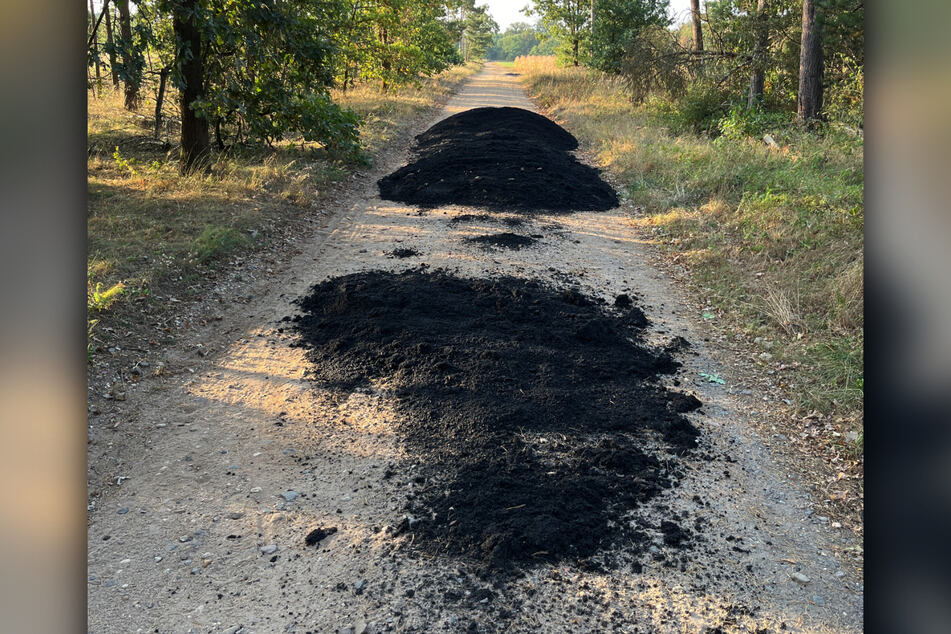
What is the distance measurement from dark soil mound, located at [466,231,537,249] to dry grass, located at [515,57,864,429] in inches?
67.1

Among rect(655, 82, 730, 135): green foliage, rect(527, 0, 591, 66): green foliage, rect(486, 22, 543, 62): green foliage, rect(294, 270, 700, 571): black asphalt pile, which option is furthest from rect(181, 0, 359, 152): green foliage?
rect(486, 22, 543, 62): green foliage

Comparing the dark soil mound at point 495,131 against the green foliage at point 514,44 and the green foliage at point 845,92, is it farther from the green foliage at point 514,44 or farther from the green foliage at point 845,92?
the green foliage at point 514,44

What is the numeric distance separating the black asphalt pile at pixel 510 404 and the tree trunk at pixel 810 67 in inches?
345

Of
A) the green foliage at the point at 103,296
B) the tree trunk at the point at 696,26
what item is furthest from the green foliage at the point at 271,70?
the tree trunk at the point at 696,26

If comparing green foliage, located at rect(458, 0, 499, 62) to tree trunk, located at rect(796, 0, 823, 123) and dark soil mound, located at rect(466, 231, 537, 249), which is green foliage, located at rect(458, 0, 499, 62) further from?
dark soil mound, located at rect(466, 231, 537, 249)

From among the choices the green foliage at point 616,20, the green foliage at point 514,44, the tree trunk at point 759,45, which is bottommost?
the tree trunk at point 759,45

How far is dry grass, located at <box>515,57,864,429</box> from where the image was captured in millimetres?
5395

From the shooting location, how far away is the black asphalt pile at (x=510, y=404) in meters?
3.60

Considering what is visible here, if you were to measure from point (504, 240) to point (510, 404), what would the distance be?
4.07 m

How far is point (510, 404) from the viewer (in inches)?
187

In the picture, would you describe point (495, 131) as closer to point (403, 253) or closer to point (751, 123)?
point (751, 123)

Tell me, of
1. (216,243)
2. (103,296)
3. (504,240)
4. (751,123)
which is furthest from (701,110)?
(103,296)
